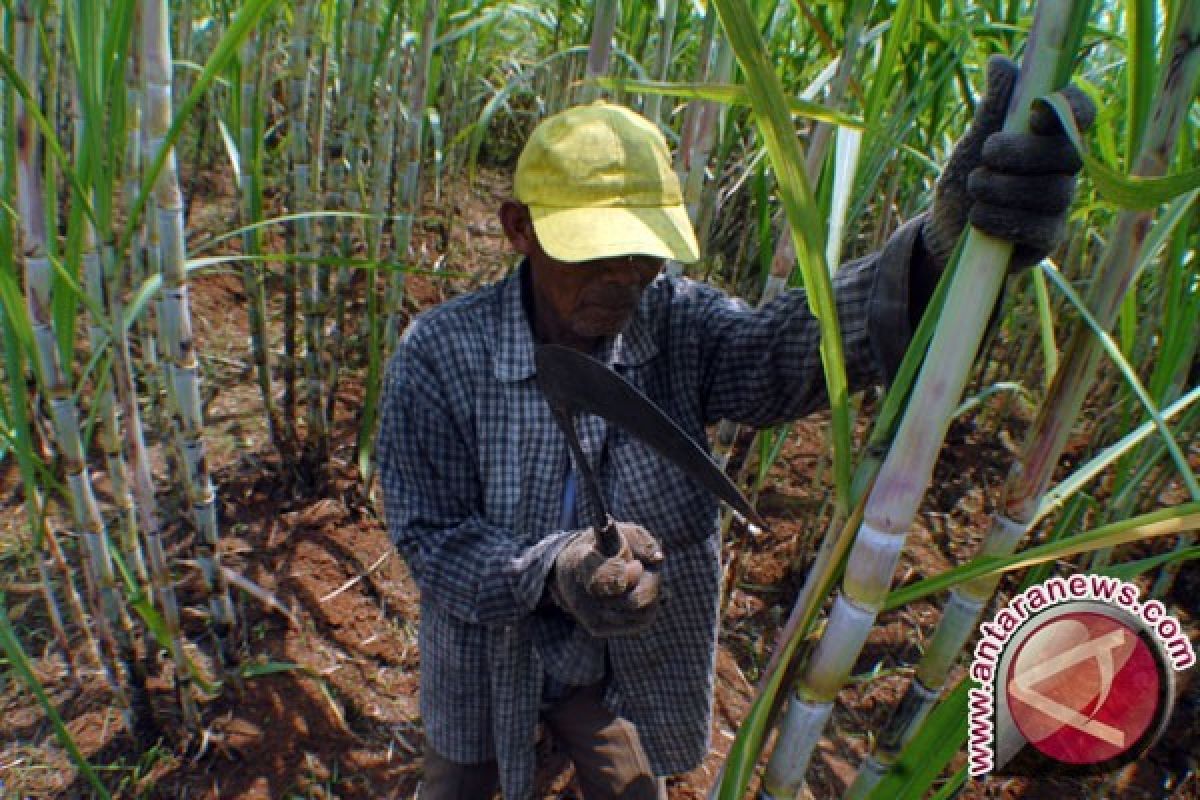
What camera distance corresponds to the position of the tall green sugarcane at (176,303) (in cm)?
82

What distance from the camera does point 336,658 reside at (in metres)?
1.55

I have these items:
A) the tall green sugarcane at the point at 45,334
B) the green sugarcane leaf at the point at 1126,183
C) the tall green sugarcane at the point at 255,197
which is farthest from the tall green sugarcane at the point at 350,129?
the green sugarcane leaf at the point at 1126,183

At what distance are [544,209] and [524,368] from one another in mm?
212

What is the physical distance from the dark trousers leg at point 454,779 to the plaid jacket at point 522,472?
0.05 meters

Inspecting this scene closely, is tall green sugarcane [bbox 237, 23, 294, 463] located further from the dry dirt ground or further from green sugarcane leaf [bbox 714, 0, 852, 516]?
green sugarcane leaf [bbox 714, 0, 852, 516]

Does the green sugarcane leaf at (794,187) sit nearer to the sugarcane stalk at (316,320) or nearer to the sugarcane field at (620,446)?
the sugarcane field at (620,446)

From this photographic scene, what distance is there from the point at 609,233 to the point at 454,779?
839mm

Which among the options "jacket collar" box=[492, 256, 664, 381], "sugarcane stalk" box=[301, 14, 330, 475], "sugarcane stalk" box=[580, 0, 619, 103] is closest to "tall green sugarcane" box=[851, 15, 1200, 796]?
"jacket collar" box=[492, 256, 664, 381]

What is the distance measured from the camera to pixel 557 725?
3.89 feet

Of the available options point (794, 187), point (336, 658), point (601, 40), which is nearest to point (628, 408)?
point (794, 187)

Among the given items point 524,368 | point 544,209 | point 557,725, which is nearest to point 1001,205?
point 544,209

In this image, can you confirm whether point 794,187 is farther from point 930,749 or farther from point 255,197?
point 255,197

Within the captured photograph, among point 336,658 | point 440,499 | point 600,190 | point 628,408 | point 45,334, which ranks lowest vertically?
point 336,658

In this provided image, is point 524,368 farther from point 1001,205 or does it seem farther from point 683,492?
point 1001,205
